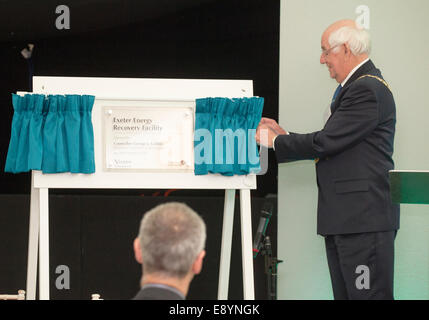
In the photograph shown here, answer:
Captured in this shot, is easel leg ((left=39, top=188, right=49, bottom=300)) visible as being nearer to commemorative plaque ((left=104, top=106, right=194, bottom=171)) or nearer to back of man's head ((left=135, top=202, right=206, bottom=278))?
commemorative plaque ((left=104, top=106, right=194, bottom=171))

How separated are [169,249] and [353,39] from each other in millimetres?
1753

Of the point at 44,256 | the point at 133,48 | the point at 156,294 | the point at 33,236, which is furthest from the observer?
the point at 133,48

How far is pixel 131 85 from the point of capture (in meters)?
2.83

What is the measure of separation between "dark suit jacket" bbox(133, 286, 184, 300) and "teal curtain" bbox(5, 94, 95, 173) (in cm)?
133

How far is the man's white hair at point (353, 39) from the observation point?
9.37ft

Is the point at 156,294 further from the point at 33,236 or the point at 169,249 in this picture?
the point at 33,236

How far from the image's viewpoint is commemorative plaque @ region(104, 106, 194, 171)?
108 inches

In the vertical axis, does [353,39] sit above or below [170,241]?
above

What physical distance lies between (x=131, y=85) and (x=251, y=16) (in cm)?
122

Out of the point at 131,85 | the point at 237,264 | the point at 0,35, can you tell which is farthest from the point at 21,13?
the point at 237,264

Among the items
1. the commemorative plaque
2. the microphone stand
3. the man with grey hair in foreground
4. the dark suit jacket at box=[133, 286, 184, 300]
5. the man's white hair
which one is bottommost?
the microphone stand

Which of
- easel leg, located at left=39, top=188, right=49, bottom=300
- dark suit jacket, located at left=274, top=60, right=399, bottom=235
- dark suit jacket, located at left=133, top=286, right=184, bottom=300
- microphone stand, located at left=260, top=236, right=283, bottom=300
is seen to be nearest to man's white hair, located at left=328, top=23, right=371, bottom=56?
dark suit jacket, located at left=274, top=60, right=399, bottom=235

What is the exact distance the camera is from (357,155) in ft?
9.13

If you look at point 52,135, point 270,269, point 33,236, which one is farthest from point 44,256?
point 270,269
